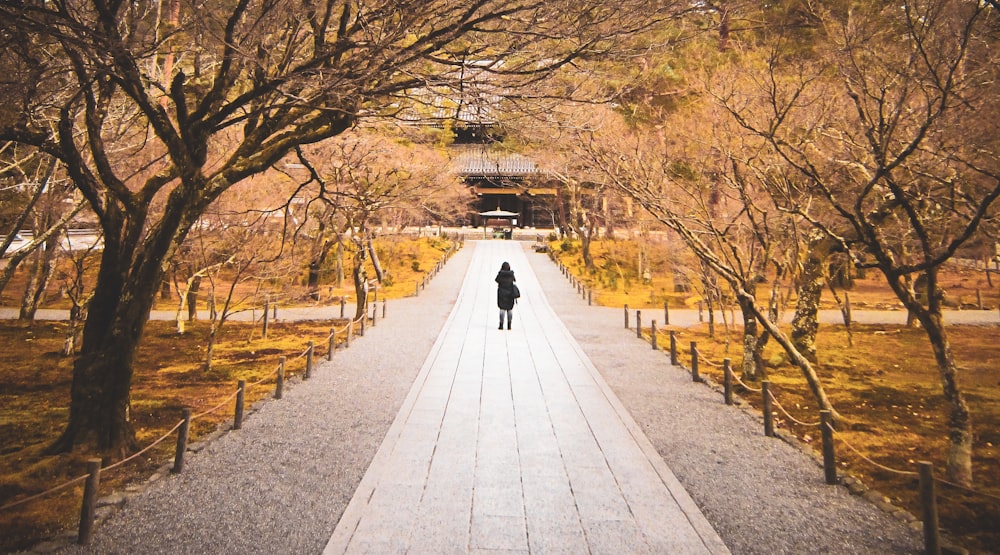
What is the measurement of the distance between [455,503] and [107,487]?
3.69 metres

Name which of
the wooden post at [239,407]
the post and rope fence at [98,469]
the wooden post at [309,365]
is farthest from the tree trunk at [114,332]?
the wooden post at [309,365]

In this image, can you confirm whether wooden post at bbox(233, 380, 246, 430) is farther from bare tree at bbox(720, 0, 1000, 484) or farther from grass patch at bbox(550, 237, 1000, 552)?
bare tree at bbox(720, 0, 1000, 484)

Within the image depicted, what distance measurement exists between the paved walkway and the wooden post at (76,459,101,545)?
6.71 ft

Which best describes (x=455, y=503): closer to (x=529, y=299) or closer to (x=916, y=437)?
(x=916, y=437)

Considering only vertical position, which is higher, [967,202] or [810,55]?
[810,55]

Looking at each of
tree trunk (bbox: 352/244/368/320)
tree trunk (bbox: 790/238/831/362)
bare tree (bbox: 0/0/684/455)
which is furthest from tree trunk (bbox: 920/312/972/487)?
tree trunk (bbox: 352/244/368/320)

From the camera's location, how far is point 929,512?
4.36m

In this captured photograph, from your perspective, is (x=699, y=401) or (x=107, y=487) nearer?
(x=107, y=487)

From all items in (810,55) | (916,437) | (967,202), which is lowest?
(916,437)

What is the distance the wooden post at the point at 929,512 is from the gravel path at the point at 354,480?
199 millimetres

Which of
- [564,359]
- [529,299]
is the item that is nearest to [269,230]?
[564,359]

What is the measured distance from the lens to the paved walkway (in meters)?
4.46

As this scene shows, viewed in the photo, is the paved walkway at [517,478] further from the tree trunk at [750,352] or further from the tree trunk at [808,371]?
the tree trunk at [750,352]

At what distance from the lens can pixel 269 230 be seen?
13609mm
